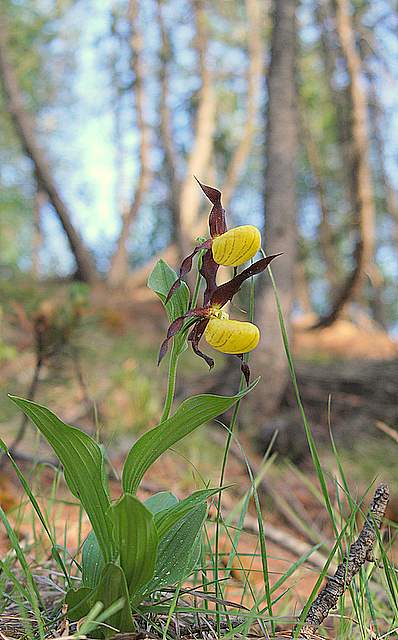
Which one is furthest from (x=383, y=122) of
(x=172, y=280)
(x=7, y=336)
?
(x=172, y=280)

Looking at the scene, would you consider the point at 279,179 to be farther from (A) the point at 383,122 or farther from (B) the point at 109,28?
(A) the point at 383,122

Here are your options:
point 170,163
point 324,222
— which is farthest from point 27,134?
point 324,222

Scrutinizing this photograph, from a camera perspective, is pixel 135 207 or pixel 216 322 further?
pixel 135 207

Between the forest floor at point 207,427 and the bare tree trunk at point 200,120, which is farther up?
the bare tree trunk at point 200,120

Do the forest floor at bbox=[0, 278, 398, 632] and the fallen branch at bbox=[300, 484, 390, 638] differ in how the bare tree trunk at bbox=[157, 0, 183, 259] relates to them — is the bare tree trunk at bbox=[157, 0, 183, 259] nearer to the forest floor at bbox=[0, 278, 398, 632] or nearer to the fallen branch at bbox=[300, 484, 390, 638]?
the forest floor at bbox=[0, 278, 398, 632]

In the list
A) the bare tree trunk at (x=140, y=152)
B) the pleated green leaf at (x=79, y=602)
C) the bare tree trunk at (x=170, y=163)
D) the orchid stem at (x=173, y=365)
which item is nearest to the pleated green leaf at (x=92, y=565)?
the pleated green leaf at (x=79, y=602)

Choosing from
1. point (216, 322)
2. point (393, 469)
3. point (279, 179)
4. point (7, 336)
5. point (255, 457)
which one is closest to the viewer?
point (216, 322)

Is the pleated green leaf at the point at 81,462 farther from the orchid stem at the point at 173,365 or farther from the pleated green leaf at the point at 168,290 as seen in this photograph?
the pleated green leaf at the point at 168,290
